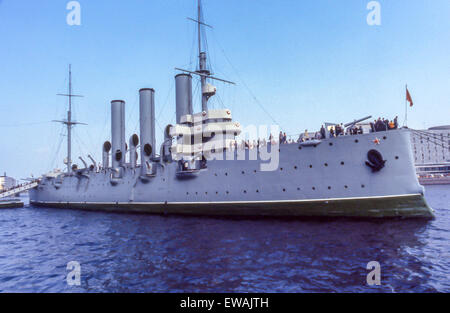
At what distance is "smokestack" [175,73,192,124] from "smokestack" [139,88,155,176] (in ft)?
13.4

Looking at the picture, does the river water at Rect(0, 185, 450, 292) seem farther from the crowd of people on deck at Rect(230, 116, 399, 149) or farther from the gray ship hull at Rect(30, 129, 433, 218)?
the crowd of people on deck at Rect(230, 116, 399, 149)

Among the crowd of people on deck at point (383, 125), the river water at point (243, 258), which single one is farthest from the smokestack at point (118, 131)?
the crowd of people on deck at point (383, 125)

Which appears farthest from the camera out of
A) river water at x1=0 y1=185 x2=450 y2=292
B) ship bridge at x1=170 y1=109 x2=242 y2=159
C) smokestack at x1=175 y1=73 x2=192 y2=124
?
smokestack at x1=175 y1=73 x2=192 y2=124

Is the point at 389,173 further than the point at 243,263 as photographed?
Yes

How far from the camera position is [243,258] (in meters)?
9.62

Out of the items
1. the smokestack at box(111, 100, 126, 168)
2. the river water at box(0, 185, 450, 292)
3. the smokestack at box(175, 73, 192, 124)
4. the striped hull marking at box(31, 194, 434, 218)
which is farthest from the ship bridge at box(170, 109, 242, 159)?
the smokestack at box(111, 100, 126, 168)

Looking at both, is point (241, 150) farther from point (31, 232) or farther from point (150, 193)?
point (31, 232)

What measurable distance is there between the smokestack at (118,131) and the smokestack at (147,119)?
3948mm

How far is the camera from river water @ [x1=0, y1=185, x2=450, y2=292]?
7512mm

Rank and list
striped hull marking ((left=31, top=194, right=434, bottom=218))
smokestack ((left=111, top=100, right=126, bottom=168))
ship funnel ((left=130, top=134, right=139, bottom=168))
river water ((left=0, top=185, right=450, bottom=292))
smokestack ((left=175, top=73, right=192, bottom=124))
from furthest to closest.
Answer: smokestack ((left=111, top=100, right=126, bottom=168)), ship funnel ((left=130, top=134, right=139, bottom=168)), smokestack ((left=175, top=73, right=192, bottom=124)), striped hull marking ((left=31, top=194, right=434, bottom=218)), river water ((left=0, top=185, right=450, bottom=292))

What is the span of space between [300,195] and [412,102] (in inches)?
323

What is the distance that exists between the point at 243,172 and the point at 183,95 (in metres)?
10.3

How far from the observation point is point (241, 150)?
1834 centimetres
